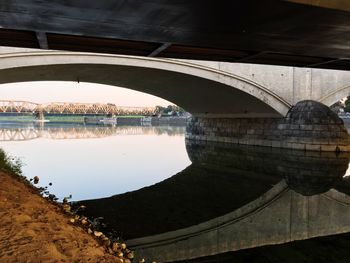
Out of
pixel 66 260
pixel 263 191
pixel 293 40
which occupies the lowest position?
pixel 263 191

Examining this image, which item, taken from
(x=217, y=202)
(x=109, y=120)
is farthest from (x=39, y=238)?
(x=109, y=120)

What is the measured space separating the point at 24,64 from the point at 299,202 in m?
10.0

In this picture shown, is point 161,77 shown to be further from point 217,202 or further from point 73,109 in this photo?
point 73,109

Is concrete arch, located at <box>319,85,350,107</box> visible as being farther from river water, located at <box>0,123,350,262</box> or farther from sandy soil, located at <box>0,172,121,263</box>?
sandy soil, located at <box>0,172,121,263</box>

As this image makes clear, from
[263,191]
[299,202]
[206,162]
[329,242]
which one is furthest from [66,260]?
[206,162]

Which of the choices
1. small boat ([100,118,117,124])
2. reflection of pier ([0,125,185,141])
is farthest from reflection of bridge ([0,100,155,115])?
reflection of pier ([0,125,185,141])

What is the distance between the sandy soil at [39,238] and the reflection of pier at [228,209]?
1.49 meters

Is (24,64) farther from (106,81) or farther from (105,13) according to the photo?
(105,13)

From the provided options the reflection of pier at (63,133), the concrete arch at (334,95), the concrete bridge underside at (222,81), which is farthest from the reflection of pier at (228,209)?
the reflection of pier at (63,133)

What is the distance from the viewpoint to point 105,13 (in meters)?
5.29

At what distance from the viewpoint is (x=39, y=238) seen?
4.30 meters

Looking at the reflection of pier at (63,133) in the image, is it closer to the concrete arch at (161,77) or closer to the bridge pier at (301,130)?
the concrete arch at (161,77)

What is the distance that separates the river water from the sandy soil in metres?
1.49

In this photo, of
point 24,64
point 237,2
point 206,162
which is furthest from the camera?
point 206,162
